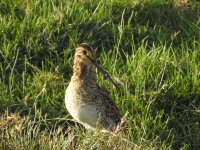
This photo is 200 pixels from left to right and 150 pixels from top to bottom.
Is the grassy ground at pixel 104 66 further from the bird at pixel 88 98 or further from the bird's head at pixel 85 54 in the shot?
the bird's head at pixel 85 54

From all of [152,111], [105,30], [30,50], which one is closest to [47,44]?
[30,50]

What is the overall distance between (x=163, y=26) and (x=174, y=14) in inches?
11.4

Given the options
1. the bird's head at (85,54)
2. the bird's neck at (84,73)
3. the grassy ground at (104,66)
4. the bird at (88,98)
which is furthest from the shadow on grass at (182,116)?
the bird's head at (85,54)

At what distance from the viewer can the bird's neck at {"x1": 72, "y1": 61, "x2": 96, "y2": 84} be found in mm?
6059

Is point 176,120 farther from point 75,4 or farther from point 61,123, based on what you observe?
point 75,4

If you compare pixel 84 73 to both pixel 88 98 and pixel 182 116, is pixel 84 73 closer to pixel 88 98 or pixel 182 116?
pixel 88 98

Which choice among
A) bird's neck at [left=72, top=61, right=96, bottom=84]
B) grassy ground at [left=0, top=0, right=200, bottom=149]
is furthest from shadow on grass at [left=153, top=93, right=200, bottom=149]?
bird's neck at [left=72, top=61, right=96, bottom=84]

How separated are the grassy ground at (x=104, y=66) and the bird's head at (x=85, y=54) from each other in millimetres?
474

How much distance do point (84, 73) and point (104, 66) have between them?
68 centimetres

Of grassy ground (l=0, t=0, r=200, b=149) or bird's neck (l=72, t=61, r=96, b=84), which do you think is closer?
grassy ground (l=0, t=0, r=200, b=149)

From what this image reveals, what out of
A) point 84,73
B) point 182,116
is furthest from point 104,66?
point 182,116

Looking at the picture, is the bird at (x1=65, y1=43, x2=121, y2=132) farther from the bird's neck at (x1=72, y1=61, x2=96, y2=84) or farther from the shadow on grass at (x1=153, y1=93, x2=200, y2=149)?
the shadow on grass at (x1=153, y1=93, x2=200, y2=149)

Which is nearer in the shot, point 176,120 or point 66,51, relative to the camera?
point 176,120

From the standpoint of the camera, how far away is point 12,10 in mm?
7207
